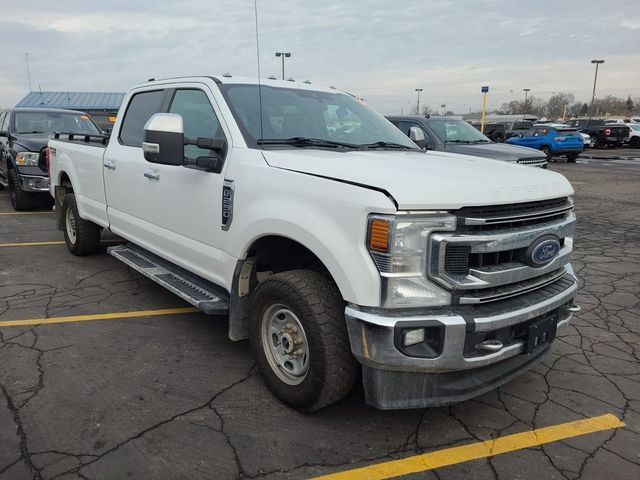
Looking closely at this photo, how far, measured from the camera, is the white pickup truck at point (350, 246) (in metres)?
2.54

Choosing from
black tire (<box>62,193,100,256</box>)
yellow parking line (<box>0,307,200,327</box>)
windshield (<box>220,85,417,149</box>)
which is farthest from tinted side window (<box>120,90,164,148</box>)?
black tire (<box>62,193,100,256</box>)

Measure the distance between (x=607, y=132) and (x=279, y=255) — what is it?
35.0 m

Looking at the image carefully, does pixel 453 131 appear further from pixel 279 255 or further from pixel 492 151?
pixel 279 255

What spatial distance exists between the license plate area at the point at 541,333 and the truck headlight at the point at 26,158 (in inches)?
356

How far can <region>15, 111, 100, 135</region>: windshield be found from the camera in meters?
10.2

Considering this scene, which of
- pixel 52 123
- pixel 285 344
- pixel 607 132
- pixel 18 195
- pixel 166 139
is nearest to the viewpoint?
pixel 285 344

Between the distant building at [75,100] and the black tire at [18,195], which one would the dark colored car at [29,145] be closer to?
the black tire at [18,195]

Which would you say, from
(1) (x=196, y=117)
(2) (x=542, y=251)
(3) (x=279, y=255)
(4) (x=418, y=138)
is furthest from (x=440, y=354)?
(4) (x=418, y=138)

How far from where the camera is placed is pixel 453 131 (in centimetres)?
1143

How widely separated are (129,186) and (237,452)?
2.89 meters

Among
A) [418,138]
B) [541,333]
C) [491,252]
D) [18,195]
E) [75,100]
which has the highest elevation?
[75,100]

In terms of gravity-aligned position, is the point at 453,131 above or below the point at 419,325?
above

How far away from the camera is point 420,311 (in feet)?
8.41

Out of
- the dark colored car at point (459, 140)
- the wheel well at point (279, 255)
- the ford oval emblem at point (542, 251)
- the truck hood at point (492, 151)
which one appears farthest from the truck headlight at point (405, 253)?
the truck hood at point (492, 151)
